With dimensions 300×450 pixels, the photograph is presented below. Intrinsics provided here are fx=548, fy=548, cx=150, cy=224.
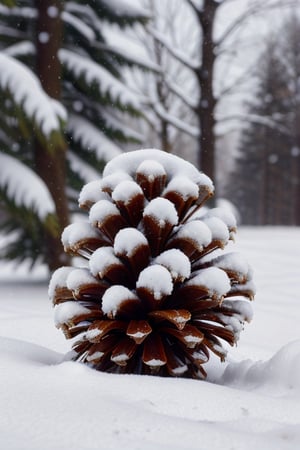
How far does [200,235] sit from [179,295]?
0.24 meters

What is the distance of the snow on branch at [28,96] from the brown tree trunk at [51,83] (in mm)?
1401

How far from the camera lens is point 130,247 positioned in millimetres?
1935

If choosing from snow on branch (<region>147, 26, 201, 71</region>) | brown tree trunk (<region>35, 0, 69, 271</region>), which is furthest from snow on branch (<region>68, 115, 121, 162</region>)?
snow on branch (<region>147, 26, 201, 71</region>)

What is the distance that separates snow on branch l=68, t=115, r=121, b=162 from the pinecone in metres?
5.96

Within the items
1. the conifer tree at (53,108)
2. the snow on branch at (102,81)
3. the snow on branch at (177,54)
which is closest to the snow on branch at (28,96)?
the conifer tree at (53,108)

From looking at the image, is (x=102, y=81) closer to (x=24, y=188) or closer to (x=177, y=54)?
(x=24, y=188)

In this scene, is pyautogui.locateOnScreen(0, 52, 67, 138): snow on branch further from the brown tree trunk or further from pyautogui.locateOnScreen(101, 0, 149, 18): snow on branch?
pyautogui.locateOnScreen(101, 0, 149, 18): snow on branch

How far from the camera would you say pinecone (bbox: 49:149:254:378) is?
191 centimetres

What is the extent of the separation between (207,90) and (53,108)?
6.45m

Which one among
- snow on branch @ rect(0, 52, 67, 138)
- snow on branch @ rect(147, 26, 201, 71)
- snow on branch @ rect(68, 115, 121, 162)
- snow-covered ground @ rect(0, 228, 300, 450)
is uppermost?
snow on branch @ rect(147, 26, 201, 71)

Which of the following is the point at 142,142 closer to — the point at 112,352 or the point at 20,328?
the point at 20,328

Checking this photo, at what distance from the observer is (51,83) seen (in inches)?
284

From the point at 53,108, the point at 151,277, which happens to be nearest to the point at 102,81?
the point at 53,108

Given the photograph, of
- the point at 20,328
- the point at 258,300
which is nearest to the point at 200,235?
the point at 20,328
